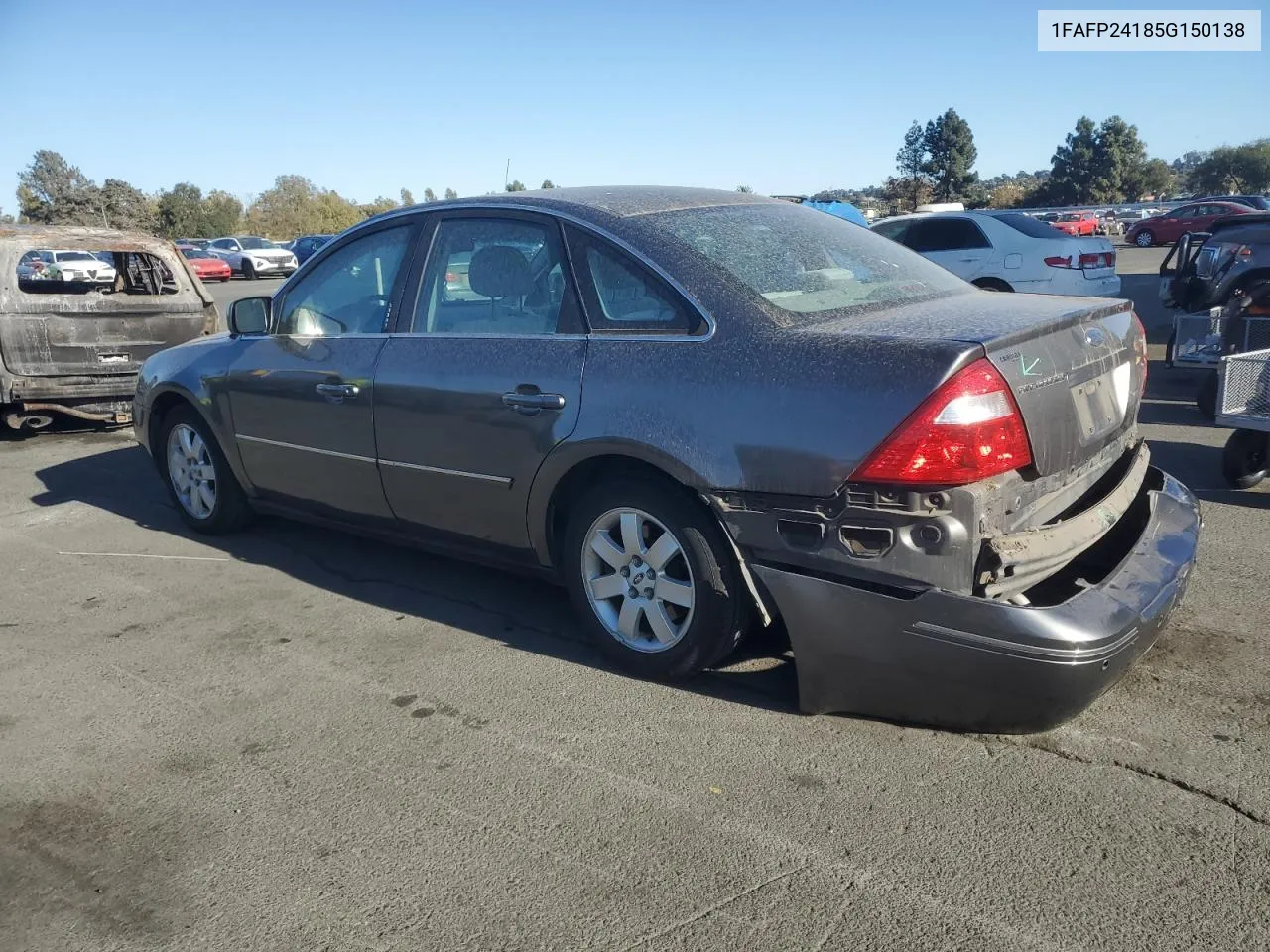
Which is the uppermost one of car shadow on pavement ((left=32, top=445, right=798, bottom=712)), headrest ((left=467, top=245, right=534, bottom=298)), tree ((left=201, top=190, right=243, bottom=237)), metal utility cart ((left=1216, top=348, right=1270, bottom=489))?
→ tree ((left=201, top=190, right=243, bottom=237))

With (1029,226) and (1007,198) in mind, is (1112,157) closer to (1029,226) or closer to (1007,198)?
(1007,198)

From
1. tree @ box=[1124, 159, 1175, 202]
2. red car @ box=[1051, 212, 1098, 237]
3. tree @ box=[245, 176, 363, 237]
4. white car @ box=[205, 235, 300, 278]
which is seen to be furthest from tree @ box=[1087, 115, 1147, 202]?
white car @ box=[205, 235, 300, 278]

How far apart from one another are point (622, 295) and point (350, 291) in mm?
1631

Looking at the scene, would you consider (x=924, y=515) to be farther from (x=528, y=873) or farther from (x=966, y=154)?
(x=966, y=154)

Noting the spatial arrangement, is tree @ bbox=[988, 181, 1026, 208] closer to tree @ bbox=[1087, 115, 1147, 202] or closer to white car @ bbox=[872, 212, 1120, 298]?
tree @ bbox=[1087, 115, 1147, 202]

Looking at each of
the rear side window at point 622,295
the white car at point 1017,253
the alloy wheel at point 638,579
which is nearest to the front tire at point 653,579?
the alloy wheel at point 638,579

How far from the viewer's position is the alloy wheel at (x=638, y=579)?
11.9ft

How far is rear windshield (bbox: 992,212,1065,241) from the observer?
12411 millimetres

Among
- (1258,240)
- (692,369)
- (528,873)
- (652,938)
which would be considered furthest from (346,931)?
(1258,240)

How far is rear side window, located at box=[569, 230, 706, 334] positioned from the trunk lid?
507 millimetres

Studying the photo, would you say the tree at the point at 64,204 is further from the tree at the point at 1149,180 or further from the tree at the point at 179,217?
the tree at the point at 1149,180

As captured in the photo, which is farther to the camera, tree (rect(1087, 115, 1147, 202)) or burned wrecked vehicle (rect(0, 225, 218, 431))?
tree (rect(1087, 115, 1147, 202))

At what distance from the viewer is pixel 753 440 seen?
3.27 meters

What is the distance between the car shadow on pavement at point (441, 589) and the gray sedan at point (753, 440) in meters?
0.26
